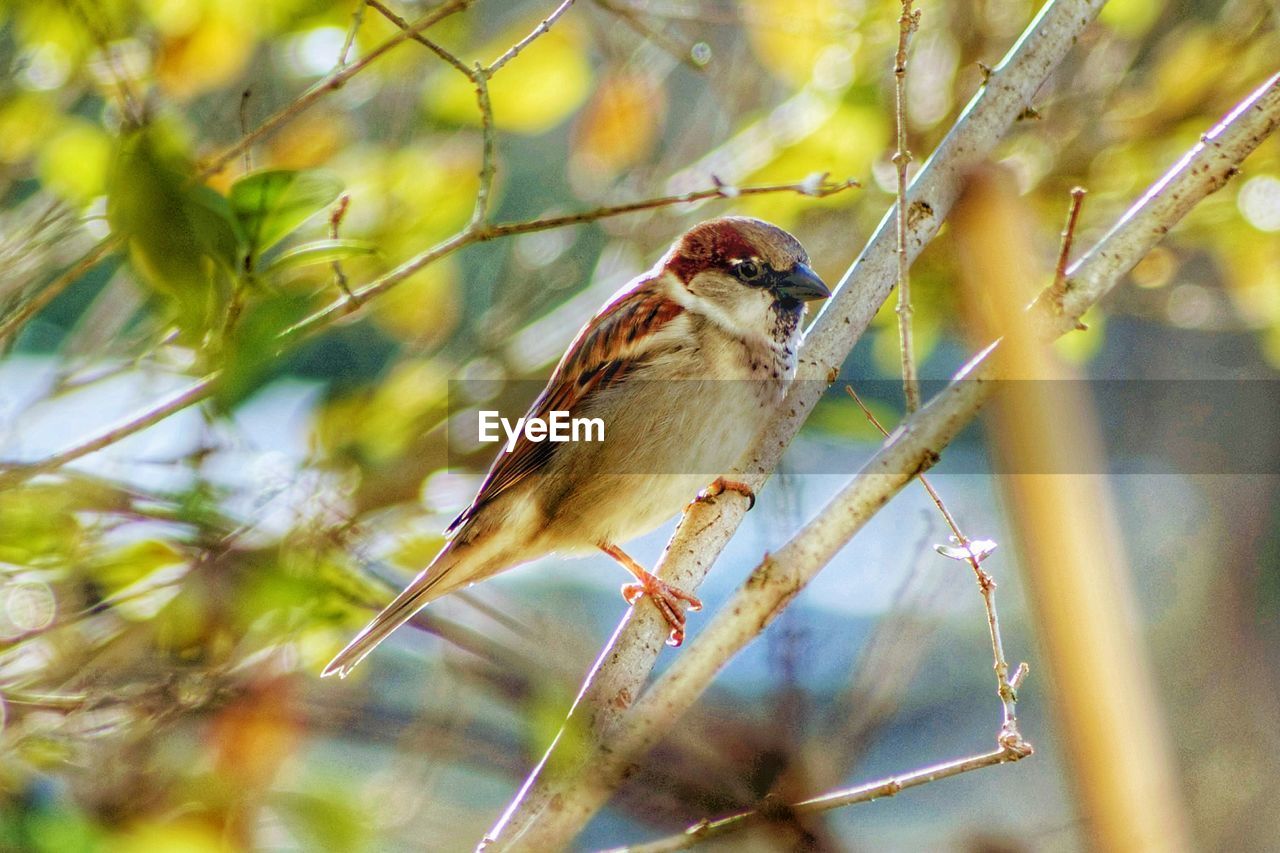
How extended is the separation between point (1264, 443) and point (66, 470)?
13.0ft

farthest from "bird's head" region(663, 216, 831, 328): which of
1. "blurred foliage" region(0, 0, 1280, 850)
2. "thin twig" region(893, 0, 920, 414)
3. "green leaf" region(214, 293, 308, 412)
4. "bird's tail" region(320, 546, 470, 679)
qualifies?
"green leaf" region(214, 293, 308, 412)

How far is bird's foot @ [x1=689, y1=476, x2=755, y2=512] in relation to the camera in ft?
6.71

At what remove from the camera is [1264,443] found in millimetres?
4223

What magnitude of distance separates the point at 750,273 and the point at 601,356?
377 mm

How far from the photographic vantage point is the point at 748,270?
2582 mm

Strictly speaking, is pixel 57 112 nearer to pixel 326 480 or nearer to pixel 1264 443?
pixel 326 480

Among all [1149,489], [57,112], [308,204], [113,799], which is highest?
[1149,489]

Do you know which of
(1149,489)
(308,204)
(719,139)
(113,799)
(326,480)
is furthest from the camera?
(1149,489)

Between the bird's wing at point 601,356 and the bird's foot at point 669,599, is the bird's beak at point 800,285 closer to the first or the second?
the bird's wing at point 601,356

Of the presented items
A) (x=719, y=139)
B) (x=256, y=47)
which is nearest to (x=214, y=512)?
(x=256, y=47)

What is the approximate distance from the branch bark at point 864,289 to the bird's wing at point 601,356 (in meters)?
0.63

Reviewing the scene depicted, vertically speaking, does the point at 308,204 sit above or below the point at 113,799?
above

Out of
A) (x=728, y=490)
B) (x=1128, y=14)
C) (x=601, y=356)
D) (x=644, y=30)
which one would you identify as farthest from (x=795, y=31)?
(x=728, y=490)

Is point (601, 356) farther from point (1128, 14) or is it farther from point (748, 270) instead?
point (1128, 14)
